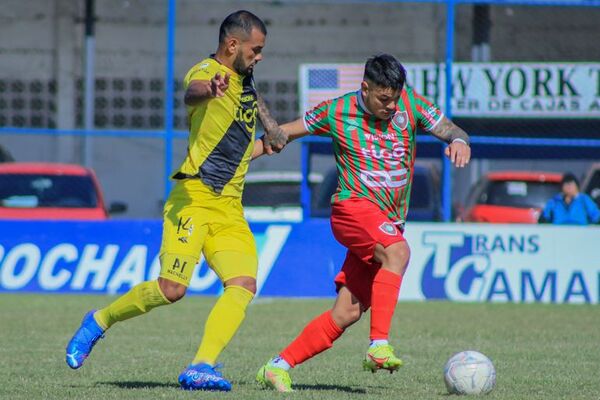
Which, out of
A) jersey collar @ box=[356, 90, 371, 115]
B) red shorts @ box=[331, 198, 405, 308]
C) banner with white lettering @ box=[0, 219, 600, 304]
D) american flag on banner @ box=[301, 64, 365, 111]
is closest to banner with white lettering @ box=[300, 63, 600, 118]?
american flag on banner @ box=[301, 64, 365, 111]

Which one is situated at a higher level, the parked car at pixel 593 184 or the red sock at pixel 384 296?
the red sock at pixel 384 296

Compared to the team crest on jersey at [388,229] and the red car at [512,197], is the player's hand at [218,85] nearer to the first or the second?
the team crest on jersey at [388,229]

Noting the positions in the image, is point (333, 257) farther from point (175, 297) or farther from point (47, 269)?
point (175, 297)

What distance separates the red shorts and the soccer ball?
61 centimetres

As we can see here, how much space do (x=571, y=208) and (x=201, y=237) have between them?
10.00 metres

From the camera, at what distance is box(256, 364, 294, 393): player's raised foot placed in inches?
278

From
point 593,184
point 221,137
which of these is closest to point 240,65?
point 221,137

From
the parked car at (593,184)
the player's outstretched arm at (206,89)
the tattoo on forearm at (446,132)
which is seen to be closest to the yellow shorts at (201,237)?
the player's outstretched arm at (206,89)

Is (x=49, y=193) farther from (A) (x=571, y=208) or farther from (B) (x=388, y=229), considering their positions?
(B) (x=388, y=229)

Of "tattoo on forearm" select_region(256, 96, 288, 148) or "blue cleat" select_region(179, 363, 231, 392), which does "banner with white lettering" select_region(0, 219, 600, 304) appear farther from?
"blue cleat" select_region(179, 363, 231, 392)

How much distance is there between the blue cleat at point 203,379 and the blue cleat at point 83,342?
595 millimetres

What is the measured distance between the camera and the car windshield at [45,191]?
16.3 meters

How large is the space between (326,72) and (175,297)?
32.3 ft

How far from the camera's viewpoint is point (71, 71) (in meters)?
24.5
